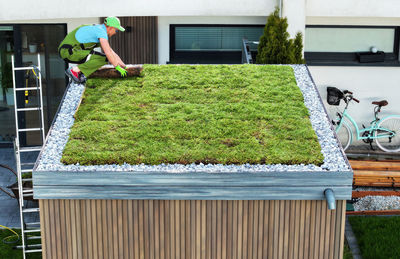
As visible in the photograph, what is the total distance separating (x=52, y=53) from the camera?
15820 millimetres

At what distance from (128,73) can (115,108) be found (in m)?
1.39

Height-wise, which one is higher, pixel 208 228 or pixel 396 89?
pixel 396 89

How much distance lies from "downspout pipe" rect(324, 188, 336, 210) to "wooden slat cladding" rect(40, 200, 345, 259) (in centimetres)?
A: 22

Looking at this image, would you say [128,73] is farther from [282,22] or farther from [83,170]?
[282,22]

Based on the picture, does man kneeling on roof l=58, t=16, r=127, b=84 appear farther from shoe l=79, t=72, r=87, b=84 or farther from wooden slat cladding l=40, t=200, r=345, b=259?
wooden slat cladding l=40, t=200, r=345, b=259

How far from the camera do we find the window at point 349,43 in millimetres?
16188

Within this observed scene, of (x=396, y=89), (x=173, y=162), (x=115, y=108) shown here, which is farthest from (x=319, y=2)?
(x=173, y=162)

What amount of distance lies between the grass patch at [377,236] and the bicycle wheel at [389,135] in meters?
4.19

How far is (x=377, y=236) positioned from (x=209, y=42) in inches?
288

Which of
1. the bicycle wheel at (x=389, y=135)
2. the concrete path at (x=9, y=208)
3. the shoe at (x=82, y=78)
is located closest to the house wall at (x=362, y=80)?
the bicycle wheel at (x=389, y=135)

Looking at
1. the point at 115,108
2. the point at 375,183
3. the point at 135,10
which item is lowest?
the point at 375,183

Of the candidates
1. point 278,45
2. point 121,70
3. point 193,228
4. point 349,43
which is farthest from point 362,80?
point 193,228

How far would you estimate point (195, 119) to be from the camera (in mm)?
10203

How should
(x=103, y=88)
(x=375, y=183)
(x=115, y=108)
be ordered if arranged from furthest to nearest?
(x=375, y=183) → (x=103, y=88) → (x=115, y=108)
